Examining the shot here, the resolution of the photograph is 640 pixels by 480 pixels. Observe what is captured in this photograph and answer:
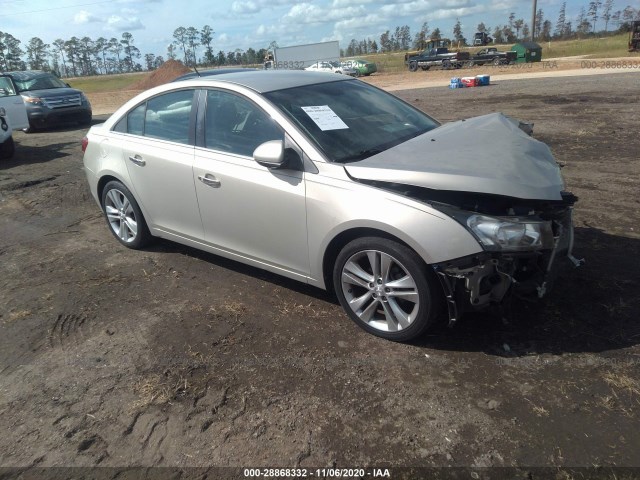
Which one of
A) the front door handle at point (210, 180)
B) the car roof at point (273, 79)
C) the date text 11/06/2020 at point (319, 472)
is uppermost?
the car roof at point (273, 79)

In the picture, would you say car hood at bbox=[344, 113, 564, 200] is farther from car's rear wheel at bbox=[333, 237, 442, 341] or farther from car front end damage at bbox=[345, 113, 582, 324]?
car's rear wheel at bbox=[333, 237, 442, 341]

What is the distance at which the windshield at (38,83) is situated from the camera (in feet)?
54.1

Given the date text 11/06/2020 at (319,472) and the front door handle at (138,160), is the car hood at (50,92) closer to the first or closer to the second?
the front door handle at (138,160)

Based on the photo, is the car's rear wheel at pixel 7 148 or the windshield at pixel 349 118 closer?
the windshield at pixel 349 118

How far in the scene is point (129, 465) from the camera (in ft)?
8.77

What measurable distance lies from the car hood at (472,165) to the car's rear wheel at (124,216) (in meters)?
2.69

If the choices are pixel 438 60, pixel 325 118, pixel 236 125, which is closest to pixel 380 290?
pixel 325 118

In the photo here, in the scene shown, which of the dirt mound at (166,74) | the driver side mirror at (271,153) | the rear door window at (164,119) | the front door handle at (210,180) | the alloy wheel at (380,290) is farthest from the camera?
the dirt mound at (166,74)

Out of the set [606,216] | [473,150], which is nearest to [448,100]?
[606,216]

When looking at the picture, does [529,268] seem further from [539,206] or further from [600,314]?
[600,314]

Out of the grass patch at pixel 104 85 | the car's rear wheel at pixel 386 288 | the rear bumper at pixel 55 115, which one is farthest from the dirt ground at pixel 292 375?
the grass patch at pixel 104 85

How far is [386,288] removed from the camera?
11.2ft

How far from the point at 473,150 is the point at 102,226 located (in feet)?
15.7

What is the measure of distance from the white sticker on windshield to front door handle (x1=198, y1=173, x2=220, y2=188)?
91 cm
